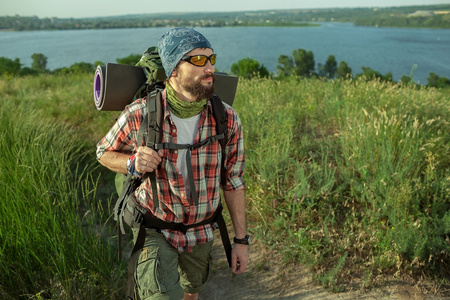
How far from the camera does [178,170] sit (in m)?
2.02

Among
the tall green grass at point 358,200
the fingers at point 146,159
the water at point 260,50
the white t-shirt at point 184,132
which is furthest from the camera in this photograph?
the water at point 260,50

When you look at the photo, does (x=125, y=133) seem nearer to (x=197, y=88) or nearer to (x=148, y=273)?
(x=197, y=88)

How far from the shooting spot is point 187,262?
90.9 inches

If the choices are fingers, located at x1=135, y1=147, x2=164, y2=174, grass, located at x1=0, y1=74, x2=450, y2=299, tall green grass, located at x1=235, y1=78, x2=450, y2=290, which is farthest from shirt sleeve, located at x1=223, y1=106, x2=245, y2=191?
tall green grass, located at x1=235, y1=78, x2=450, y2=290

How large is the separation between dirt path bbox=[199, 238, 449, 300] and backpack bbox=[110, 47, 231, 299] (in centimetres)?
113

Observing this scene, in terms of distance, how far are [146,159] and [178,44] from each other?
58 centimetres

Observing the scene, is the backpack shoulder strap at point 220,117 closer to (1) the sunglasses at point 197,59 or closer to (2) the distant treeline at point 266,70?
(1) the sunglasses at point 197,59

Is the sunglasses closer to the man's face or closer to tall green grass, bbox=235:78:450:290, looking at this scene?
the man's face

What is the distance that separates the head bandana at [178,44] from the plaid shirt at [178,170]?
0.21m

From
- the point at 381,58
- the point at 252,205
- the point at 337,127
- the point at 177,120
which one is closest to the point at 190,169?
the point at 177,120

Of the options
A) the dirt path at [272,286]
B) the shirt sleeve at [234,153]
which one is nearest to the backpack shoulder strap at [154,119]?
the shirt sleeve at [234,153]

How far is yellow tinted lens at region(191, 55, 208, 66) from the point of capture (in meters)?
1.93

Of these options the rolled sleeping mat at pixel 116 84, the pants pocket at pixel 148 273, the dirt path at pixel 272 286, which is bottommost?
the dirt path at pixel 272 286

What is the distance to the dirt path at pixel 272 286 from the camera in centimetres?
315
